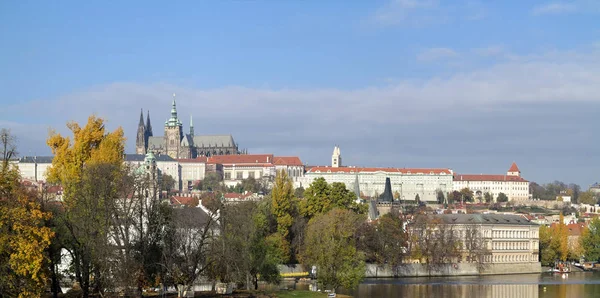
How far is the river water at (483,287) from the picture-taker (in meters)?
61.9

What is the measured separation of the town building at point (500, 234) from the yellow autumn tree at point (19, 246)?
2303 inches

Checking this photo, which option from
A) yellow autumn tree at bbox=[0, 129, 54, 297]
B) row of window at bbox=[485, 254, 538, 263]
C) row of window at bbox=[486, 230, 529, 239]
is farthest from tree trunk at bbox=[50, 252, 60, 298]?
row of window at bbox=[486, 230, 529, 239]

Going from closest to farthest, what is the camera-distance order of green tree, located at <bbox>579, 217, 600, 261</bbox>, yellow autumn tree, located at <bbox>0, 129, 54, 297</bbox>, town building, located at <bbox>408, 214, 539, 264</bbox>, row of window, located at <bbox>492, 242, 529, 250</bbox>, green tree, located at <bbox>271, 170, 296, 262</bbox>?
yellow autumn tree, located at <bbox>0, 129, 54, 297</bbox>
green tree, located at <bbox>271, 170, 296, 262</bbox>
town building, located at <bbox>408, 214, 539, 264</bbox>
row of window, located at <bbox>492, 242, 529, 250</bbox>
green tree, located at <bbox>579, 217, 600, 261</bbox>

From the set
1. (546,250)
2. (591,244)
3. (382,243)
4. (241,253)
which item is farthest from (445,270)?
(241,253)

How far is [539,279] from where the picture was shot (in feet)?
264

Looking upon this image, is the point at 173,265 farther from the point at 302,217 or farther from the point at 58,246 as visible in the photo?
the point at 302,217

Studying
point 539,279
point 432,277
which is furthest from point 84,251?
point 539,279

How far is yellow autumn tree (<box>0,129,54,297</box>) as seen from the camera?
111 ft

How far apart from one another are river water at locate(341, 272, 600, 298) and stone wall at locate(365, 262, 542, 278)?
198 cm

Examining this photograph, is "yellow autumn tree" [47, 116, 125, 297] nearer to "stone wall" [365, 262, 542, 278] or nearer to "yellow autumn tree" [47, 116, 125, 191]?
"yellow autumn tree" [47, 116, 125, 191]

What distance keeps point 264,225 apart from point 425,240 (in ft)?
66.7

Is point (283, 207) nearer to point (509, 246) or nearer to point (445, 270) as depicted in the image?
point (445, 270)

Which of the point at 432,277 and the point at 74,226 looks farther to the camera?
the point at 432,277

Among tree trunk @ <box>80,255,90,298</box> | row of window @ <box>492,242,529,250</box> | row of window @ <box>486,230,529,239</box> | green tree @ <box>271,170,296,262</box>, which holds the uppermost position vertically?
green tree @ <box>271,170,296,262</box>
